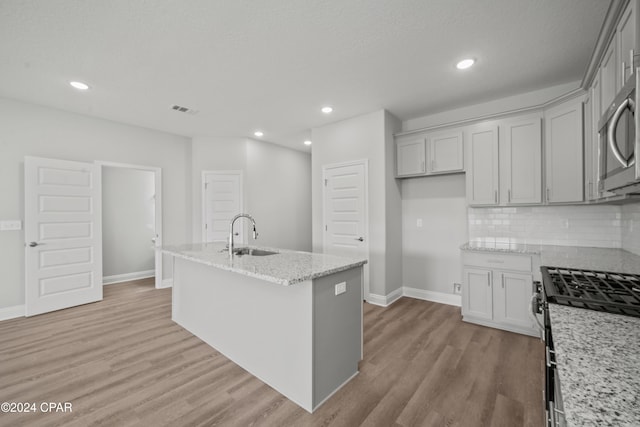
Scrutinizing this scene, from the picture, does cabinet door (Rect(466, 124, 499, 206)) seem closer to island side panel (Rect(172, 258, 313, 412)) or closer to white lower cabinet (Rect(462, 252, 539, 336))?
white lower cabinet (Rect(462, 252, 539, 336))


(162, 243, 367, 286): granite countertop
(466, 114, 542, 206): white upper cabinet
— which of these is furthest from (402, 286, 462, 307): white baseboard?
(162, 243, 367, 286): granite countertop

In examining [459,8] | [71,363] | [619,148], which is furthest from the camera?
[71,363]

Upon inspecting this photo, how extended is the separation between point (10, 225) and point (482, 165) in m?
5.96

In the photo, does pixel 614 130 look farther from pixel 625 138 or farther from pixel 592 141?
pixel 592 141


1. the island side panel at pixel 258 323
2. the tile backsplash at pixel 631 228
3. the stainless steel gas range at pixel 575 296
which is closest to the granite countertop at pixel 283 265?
the island side panel at pixel 258 323

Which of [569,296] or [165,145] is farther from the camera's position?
[165,145]

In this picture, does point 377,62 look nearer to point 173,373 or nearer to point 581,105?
point 581,105

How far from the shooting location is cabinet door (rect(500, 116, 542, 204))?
309cm

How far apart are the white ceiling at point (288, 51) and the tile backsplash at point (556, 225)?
4.77 ft

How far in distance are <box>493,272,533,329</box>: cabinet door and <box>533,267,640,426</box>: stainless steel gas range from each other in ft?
3.47

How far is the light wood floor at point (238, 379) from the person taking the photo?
1.82 metres

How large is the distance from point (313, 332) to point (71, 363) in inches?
90.0

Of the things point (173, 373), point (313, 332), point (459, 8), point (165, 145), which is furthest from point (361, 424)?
point (165, 145)

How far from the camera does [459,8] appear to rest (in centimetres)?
202
